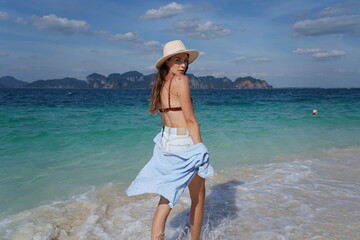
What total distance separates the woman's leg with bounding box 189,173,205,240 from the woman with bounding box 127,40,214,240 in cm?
1

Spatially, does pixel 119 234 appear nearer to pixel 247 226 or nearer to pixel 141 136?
pixel 247 226

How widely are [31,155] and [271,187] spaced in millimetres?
6318

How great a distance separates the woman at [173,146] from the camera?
2.66m

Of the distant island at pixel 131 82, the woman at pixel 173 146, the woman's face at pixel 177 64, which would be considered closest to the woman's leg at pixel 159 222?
the woman at pixel 173 146

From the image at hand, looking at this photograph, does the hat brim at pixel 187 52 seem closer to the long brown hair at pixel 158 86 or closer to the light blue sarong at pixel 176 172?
the long brown hair at pixel 158 86

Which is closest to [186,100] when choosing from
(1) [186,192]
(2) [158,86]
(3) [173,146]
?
(2) [158,86]

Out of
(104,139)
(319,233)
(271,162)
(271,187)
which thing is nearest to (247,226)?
(319,233)

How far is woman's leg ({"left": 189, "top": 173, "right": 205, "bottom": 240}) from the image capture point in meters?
2.97

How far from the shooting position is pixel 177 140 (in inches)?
110

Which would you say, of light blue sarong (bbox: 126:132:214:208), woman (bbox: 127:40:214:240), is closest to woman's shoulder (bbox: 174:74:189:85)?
woman (bbox: 127:40:214:240)

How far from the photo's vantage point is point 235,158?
25.6 ft

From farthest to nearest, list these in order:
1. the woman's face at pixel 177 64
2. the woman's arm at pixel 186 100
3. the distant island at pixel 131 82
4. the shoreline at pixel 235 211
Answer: the distant island at pixel 131 82, the shoreline at pixel 235 211, the woman's face at pixel 177 64, the woman's arm at pixel 186 100

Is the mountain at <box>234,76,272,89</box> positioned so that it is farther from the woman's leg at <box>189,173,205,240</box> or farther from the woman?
the woman

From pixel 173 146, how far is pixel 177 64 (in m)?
0.82
